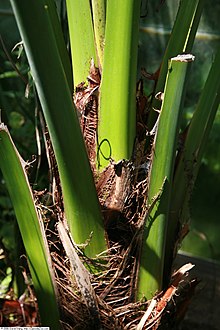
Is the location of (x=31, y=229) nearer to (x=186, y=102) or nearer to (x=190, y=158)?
(x=190, y=158)

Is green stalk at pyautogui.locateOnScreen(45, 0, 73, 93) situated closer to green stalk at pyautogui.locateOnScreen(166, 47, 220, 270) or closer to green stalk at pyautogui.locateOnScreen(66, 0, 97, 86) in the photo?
green stalk at pyautogui.locateOnScreen(66, 0, 97, 86)

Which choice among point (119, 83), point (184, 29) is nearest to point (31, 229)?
point (119, 83)

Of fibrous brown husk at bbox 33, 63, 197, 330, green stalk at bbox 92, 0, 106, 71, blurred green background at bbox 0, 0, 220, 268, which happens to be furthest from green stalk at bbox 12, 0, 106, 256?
blurred green background at bbox 0, 0, 220, 268

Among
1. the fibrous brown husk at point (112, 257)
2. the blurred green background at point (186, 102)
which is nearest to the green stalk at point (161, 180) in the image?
the fibrous brown husk at point (112, 257)

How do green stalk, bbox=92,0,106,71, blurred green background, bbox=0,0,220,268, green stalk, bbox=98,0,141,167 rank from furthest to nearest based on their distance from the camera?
blurred green background, bbox=0,0,220,268
green stalk, bbox=92,0,106,71
green stalk, bbox=98,0,141,167

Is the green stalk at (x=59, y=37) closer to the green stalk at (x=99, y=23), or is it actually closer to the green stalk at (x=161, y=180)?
the green stalk at (x=99, y=23)

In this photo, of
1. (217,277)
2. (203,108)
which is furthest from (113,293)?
(217,277)
